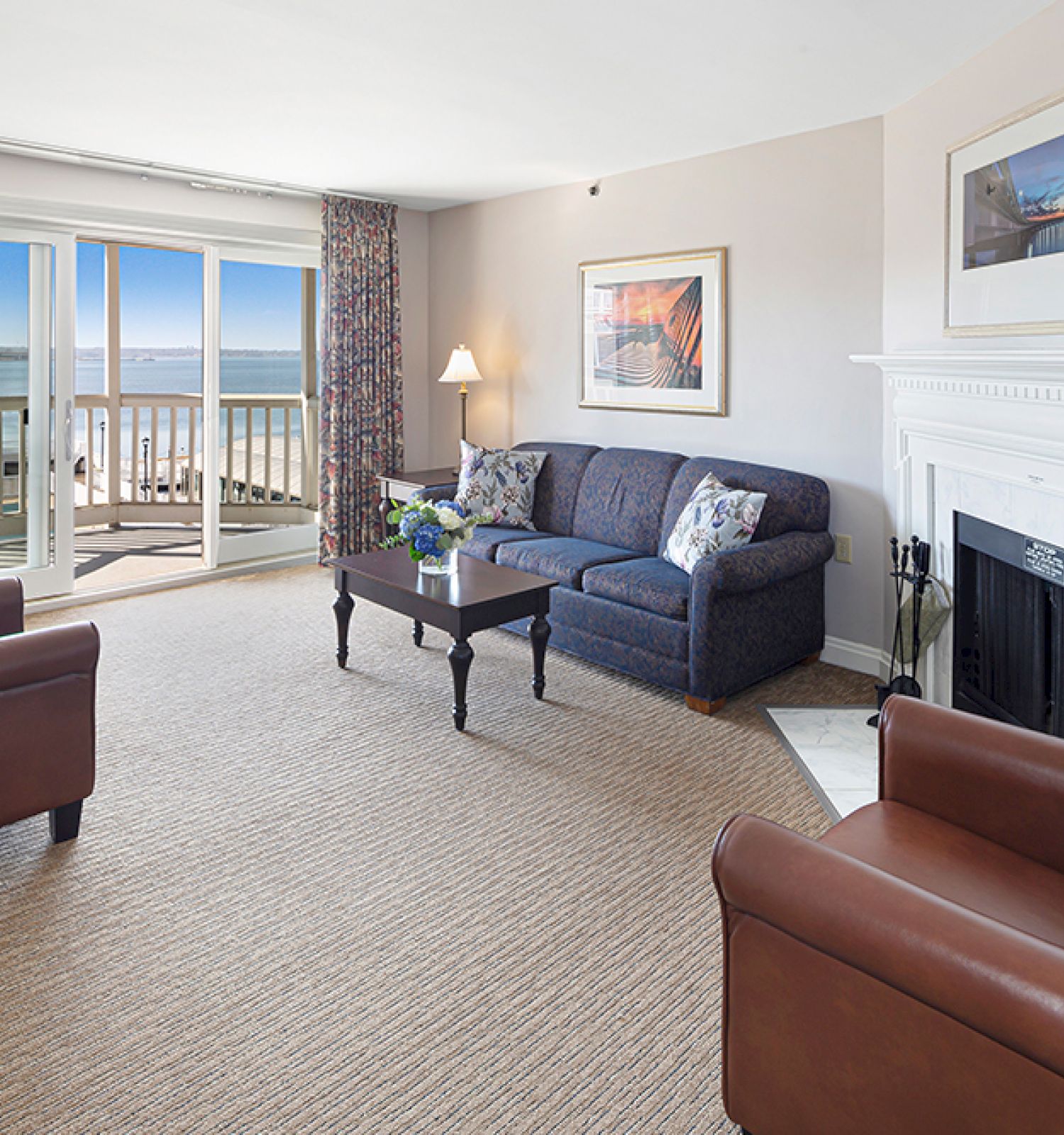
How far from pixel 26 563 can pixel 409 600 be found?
9.13ft

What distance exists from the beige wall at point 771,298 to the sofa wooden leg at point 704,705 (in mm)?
938

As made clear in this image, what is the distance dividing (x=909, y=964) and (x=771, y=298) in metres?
3.61

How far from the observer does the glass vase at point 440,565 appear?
3.77m

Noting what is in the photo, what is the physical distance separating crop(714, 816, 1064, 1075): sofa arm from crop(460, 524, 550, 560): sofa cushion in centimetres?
323

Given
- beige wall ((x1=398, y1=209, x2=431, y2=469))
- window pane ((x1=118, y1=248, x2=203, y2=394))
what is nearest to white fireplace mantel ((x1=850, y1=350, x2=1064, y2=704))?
beige wall ((x1=398, y1=209, x2=431, y2=469))

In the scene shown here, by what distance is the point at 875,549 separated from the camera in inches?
156

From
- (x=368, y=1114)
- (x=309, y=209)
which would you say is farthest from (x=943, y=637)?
(x=309, y=209)

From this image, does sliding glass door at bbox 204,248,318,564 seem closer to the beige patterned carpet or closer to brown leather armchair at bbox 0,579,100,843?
the beige patterned carpet

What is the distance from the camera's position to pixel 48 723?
236cm

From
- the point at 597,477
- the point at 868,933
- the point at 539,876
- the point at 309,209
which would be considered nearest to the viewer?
the point at 868,933

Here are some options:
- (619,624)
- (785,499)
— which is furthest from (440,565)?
(785,499)

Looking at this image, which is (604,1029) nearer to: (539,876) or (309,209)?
(539,876)

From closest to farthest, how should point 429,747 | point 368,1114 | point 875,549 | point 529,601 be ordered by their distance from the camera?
point 368,1114, point 429,747, point 529,601, point 875,549

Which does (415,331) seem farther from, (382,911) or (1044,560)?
(382,911)
